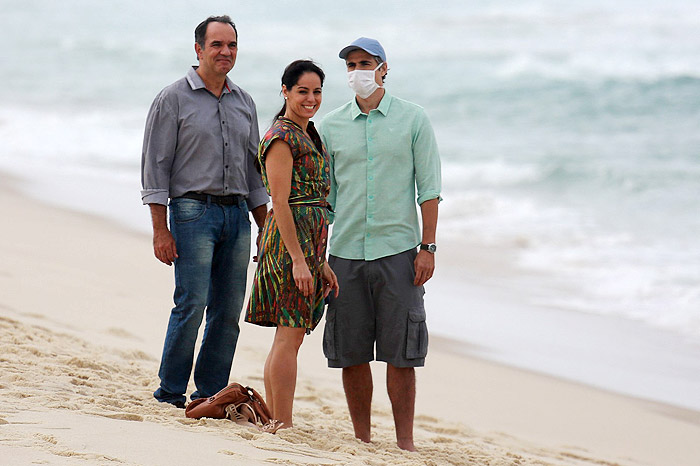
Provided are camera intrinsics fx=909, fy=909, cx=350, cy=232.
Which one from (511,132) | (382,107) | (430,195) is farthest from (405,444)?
(511,132)

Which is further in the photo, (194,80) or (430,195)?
(194,80)

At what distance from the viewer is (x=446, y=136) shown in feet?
59.1

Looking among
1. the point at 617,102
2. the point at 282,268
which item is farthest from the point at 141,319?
the point at 617,102

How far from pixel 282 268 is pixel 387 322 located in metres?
0.59

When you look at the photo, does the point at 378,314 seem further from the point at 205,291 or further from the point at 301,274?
the point at 205,291

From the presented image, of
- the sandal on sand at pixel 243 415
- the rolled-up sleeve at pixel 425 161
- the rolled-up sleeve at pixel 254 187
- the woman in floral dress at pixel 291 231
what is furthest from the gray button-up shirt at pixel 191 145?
the sandal on sand at pixel 243 415

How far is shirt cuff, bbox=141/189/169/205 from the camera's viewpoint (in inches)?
154

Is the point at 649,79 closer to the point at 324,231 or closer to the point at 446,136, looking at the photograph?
the point at 446,136

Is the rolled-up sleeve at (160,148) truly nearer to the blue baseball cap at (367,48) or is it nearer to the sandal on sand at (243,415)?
the blue baseball cap at (367,48)

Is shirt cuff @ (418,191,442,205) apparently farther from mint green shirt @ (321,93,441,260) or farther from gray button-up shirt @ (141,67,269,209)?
gray button-up shirt @ (141,67,269,209)

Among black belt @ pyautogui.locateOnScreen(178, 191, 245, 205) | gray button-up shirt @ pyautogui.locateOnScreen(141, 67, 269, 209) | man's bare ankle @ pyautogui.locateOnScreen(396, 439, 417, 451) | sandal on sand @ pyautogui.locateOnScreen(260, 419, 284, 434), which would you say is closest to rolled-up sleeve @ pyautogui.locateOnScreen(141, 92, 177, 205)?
gray button-up shirt @ pyautogui.locateOnScreen(141, 67, 269, 209)

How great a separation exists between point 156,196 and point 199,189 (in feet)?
0.61

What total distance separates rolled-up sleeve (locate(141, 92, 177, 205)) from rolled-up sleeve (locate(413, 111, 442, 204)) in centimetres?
106

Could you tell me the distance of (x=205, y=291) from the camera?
13.1 ft
